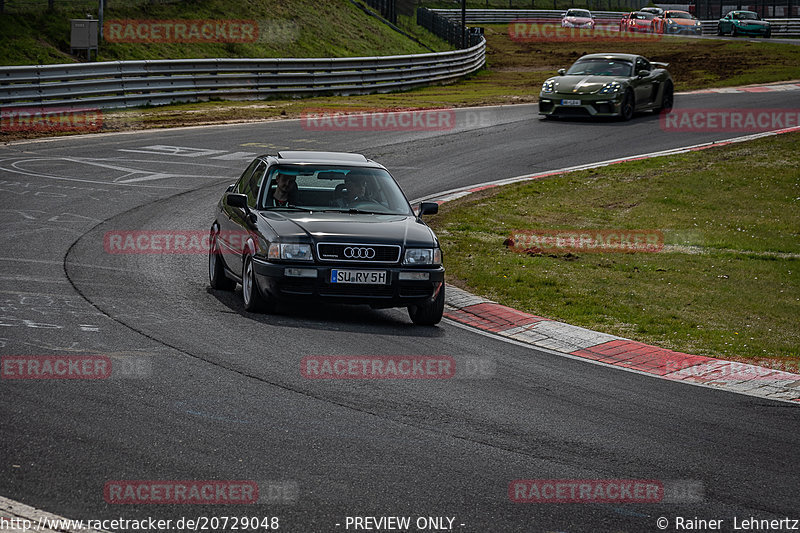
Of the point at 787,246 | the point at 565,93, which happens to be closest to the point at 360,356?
the point at 787,246

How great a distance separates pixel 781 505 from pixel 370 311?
536cm

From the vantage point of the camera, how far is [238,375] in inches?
293

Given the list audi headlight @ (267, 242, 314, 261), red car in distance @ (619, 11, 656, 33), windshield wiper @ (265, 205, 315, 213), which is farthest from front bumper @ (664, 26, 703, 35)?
audi headlight @ (267, 242, 314, 261)

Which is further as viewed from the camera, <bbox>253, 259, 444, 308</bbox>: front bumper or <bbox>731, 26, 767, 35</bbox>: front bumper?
<bbox>731, 26, 767, 35</bbox>: front bumper

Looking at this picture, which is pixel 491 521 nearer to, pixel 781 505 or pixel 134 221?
pixel 781 505

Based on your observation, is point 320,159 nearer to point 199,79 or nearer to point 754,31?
point 199,79

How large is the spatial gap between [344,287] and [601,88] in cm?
1769

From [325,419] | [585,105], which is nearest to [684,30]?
[585,105]

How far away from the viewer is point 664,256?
13.4m

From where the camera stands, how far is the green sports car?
2555 centimetres

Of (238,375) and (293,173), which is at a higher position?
(293,173)

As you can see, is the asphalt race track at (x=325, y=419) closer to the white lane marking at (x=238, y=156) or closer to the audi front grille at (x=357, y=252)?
the audi front grille at (x=357, y=252)

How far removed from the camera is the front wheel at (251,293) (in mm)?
9445

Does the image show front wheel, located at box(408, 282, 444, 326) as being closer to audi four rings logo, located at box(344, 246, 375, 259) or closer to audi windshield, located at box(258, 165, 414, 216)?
audi four rings logo, located at box(344, 246, 375, 259)
